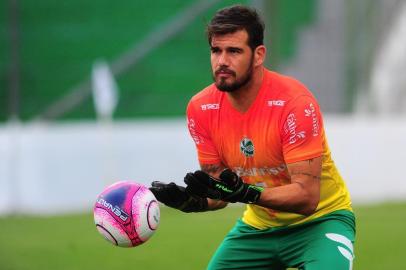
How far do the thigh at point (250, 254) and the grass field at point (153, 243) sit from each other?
4114 millimetres

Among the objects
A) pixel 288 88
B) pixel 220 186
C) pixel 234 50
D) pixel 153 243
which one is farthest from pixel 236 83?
pixel 153 243

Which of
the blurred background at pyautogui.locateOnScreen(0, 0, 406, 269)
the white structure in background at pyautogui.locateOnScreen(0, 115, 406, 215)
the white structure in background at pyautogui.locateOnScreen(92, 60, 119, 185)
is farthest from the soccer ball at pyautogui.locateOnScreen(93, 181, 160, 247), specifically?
the white structure in background at pyautogui.locateOnScreen(92, 60, 119, 185)

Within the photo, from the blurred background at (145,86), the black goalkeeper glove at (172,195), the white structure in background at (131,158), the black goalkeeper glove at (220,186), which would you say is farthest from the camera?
the blurred background at (145,86)

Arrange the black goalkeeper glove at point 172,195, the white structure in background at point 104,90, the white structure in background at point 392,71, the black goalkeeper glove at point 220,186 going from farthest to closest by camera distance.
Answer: the white structure in background at point 392,71 → the white structure in background at point 104,90 → the black goalkeeper glove at point 172,195 → the black goalkeeper glove at point 220,186

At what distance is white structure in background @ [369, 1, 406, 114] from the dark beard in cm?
1243

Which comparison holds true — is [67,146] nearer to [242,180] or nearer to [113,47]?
[113,47]

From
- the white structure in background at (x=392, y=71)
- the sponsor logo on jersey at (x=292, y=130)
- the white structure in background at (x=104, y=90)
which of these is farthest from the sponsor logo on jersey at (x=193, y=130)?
the white structure in background at (x=392, y=71)

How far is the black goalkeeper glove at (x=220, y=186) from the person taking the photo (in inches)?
231

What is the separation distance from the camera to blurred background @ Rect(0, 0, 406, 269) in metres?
16.3

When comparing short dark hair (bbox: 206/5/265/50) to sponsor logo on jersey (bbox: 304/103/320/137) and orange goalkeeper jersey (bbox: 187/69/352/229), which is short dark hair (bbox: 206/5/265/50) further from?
sponsor logo on jersey (bbox: 304/103/320/137)

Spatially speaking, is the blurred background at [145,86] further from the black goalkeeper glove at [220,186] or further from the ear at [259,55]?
the black goalkeeper glove at [220,186]

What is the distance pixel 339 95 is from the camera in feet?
59.1

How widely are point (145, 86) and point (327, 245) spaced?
11500 mm

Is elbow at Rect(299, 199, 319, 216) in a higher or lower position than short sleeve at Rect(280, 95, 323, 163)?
lower
